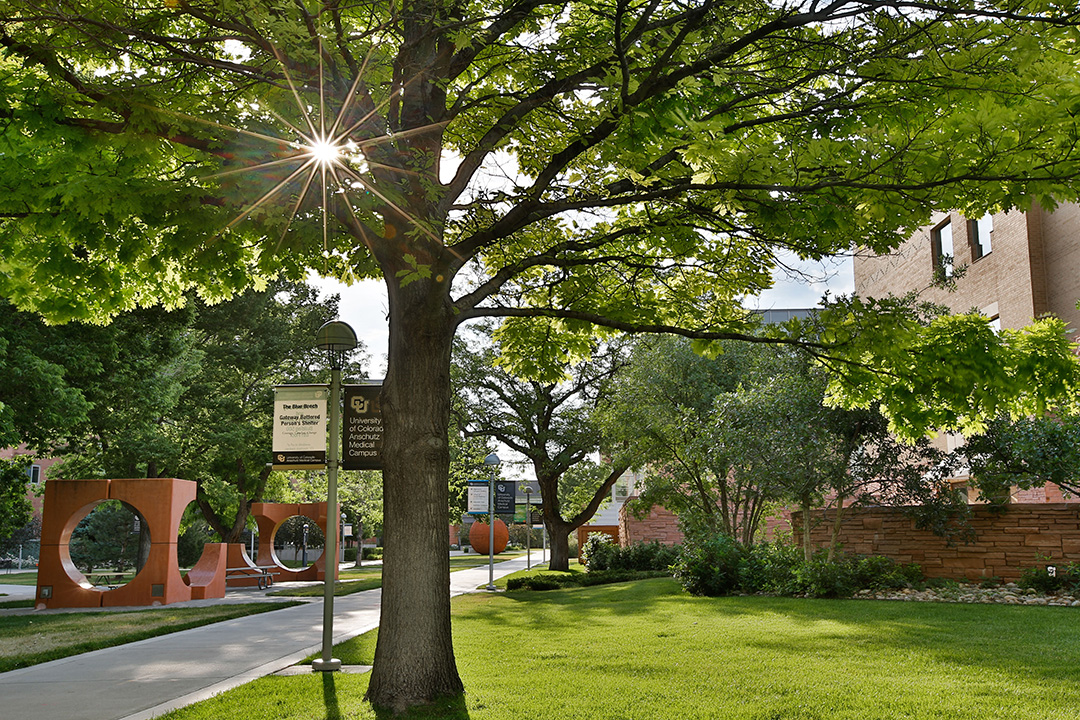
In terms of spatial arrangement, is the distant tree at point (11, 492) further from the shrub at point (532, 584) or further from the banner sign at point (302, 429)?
the shrub at point (532, 584)

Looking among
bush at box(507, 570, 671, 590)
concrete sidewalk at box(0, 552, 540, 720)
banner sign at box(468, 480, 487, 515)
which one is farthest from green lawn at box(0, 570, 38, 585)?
concrete sidewalk at box(0, 552, 540, 720)

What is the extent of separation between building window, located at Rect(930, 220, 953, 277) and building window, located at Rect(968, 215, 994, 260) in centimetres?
79

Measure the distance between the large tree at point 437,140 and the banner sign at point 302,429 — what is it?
2304 millimetres

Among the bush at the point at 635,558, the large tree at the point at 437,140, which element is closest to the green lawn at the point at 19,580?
the bush at the point at 635,558

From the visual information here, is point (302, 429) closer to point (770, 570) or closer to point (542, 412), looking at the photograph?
point (770, 570)

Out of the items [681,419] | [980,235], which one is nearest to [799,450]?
[681,419]

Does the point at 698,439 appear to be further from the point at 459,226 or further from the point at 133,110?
the point at 133,110

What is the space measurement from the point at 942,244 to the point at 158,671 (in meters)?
25.3

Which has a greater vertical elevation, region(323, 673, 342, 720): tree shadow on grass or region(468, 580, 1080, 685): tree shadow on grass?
region(323, 673, 342, 720): tree shadow on grass

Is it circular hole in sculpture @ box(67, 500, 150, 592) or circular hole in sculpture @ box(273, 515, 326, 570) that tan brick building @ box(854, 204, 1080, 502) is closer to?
circular hole in sculpture @ box(67, 500, 150, 592)

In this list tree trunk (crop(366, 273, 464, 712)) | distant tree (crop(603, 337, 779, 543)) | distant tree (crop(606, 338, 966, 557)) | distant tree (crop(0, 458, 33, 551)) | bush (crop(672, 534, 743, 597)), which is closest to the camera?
tree trunk (crop(366, 273, 464, 712))

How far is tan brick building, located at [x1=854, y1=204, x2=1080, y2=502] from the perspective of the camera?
20312 mm

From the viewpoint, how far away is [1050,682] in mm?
7484

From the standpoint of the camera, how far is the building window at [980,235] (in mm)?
23719
